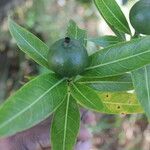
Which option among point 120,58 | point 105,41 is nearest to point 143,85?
point 120,58

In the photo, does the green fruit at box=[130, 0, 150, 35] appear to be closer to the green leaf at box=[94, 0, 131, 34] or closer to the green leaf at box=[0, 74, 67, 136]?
the green leaf at box=[94, 0, 131, 34]

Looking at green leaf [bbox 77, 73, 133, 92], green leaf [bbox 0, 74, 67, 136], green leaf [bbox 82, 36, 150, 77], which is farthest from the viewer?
green leaf [bbox 77, 73, 133, 92]

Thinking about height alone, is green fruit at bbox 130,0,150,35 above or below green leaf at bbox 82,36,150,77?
above

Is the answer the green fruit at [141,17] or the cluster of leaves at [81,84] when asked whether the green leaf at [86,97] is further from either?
the green fruit at [141,17]

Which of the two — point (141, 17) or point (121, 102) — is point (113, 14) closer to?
point (141, 17)


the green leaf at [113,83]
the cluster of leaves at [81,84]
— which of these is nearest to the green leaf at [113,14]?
the cluster of leaves at [81,84]

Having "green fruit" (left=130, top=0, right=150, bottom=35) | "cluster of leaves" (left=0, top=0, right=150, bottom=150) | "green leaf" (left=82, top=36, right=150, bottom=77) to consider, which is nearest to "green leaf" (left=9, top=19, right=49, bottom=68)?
"cluster of leaves" (left=0, top=0, right=150, bottom=150)
